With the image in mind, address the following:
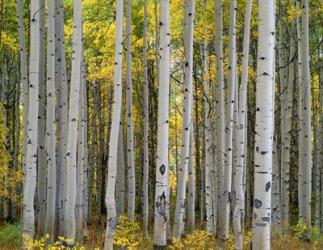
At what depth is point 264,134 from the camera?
18.2 ft

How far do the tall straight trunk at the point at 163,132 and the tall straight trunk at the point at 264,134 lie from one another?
2.04 meters

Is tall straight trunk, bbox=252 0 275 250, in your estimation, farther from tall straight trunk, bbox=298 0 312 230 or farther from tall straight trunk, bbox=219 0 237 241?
tall straight trunk, bbox=298 0 312 230

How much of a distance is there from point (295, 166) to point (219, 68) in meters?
14.7

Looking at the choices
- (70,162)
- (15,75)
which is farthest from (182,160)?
(15,75)

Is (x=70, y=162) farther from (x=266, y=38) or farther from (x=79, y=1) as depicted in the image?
(x=266, y=38)

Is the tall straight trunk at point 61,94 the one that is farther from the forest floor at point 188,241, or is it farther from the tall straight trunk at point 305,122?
the tall straight trunk at point 305,122

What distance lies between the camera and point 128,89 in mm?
10758

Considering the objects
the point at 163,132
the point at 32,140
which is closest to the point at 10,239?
the point at 32,140

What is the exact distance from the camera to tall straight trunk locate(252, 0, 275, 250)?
5492mm

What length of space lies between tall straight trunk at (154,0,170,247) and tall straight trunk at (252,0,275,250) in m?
2.04

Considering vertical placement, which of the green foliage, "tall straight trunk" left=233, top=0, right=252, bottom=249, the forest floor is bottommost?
the green foliage

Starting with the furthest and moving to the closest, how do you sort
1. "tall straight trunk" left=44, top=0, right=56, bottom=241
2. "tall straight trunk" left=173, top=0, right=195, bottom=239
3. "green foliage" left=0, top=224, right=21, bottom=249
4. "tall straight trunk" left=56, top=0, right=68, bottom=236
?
"green foliage" left=0, top=224, right=21, bottom=249 < "tall straight trunk" left=56, top=0, right=68, bottom=236 < "tall straight trunk" left=44, top=0, right=56, bottom=241 < "tall straight trunk" left=173, top=0, right=195, bottom=239

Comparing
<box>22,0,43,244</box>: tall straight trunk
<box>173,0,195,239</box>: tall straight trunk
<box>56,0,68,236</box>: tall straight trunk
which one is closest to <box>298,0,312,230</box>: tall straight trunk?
<box>173,0,195,239</box>: tall straight trunk

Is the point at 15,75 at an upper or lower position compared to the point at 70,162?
upper
